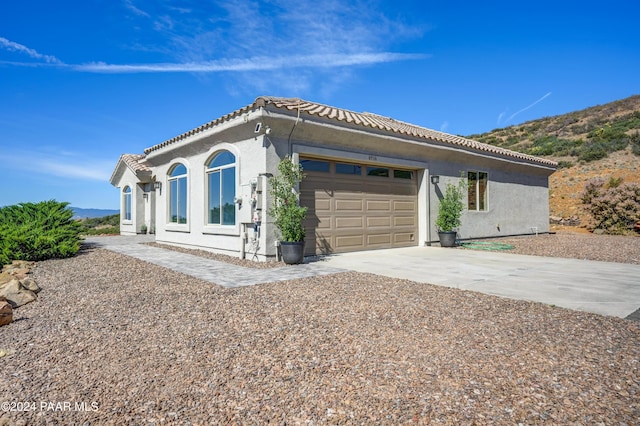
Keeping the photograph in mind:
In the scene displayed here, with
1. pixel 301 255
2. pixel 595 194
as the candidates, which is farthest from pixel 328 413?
pixel 595 194

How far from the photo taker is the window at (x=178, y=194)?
11.5 m

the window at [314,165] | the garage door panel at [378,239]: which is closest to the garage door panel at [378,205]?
the garage door panel at [378,239]

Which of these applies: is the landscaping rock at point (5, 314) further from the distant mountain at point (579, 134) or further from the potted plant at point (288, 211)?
the distant mountain at point (579, 134)

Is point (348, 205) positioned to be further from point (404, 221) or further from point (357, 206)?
point (404, 221)

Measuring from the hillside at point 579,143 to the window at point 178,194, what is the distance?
845 inches

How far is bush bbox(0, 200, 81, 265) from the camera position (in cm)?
835

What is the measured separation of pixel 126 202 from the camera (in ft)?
63.9

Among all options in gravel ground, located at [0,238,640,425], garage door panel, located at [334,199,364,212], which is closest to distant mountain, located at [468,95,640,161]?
garage door panel, located at [334,199,364,212]

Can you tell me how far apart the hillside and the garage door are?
1546 cm

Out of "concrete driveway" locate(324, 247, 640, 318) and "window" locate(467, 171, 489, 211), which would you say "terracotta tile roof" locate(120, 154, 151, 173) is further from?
"window" locate(467, 171, 489, 211)

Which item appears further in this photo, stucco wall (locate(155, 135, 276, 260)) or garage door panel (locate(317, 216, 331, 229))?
garage door panel (locate(317, 216, 331, 229))

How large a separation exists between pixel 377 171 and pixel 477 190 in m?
4.97

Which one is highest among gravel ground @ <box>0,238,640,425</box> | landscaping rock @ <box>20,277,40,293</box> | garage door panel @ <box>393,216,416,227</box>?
garage door panel @ <box>393,216,416,227</box>

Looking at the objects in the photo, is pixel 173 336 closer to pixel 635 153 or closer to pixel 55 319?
pixel 55 319
